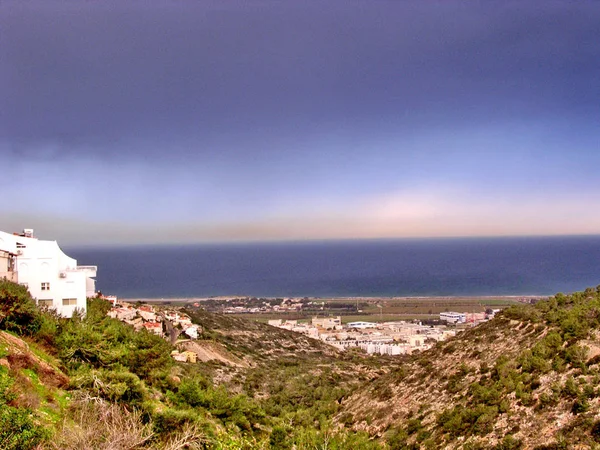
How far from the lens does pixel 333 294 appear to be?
398 feet

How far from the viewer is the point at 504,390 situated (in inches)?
409

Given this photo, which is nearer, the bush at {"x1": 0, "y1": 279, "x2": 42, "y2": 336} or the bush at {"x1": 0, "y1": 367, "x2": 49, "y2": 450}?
the bush at {"x1": 0, "y1": 367, "x2": 49, "y2": 450}

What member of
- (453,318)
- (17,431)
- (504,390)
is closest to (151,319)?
(504,390)

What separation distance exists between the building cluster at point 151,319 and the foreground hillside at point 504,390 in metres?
12.7

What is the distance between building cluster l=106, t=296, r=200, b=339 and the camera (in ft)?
73.9

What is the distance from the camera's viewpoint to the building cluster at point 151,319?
2252 cm

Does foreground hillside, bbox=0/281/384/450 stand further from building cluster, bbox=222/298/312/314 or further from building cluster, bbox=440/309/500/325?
building cluster, bbox=222/298/312/314

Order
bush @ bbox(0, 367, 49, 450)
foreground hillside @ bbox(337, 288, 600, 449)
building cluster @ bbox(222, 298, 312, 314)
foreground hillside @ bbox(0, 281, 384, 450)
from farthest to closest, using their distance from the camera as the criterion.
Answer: building cluster @ bbox(222, 298, 312, 314), foreground hillside @ bbox(337, 288, 600, 449), foreground hillside @ bbox(0, 281, 384, 450), bush @ bbox(0, 367, 49, 450)

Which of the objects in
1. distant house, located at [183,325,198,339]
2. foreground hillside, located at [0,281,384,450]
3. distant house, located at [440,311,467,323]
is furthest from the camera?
distant house, located at [440,311,467,323]

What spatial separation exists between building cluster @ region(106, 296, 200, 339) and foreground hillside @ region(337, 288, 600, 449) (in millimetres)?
12652

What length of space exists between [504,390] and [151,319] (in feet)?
70.2

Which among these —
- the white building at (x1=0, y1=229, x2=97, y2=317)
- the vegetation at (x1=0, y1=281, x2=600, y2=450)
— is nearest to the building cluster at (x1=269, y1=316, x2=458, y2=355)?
the vegetation at (x1=0, y1=281, x2=600, y2=450)

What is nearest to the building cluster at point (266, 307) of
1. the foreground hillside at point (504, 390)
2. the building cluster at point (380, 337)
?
the building cluster at point (380, 337)

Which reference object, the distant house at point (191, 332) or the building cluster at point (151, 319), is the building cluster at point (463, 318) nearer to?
the building cluster at point (151, 319)
